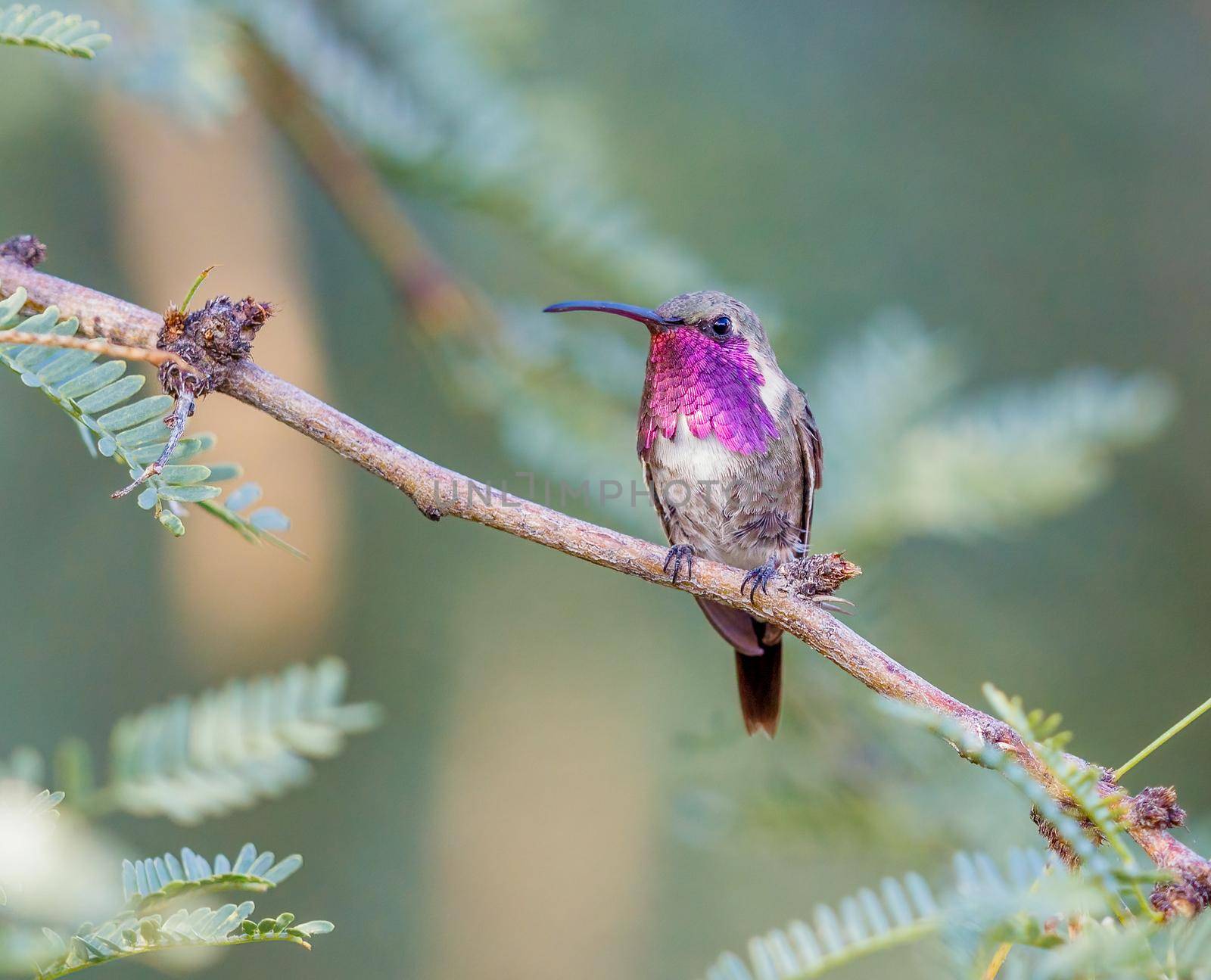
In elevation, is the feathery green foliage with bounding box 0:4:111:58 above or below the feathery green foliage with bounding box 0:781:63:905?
above

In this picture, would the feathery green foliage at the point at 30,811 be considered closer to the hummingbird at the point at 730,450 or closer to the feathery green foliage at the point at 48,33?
the feathery green foliage at the point at 48,33

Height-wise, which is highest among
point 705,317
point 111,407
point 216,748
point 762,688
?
point 705,317

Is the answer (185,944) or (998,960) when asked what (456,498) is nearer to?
(185,944)

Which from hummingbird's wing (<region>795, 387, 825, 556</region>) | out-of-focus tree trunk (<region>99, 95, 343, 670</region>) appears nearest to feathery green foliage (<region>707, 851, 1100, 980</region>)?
hummingbird's wing (<region>795, 387, 825, 556</region>)

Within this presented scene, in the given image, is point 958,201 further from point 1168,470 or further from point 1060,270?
point 1168,470

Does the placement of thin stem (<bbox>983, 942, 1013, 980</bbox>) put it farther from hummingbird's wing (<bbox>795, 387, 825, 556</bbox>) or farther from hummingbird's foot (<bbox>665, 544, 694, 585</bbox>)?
hummingbird's wing (<bbox>795, 387, 825, 556</bbox>)

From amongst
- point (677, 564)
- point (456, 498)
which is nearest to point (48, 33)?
point (456, 498)
